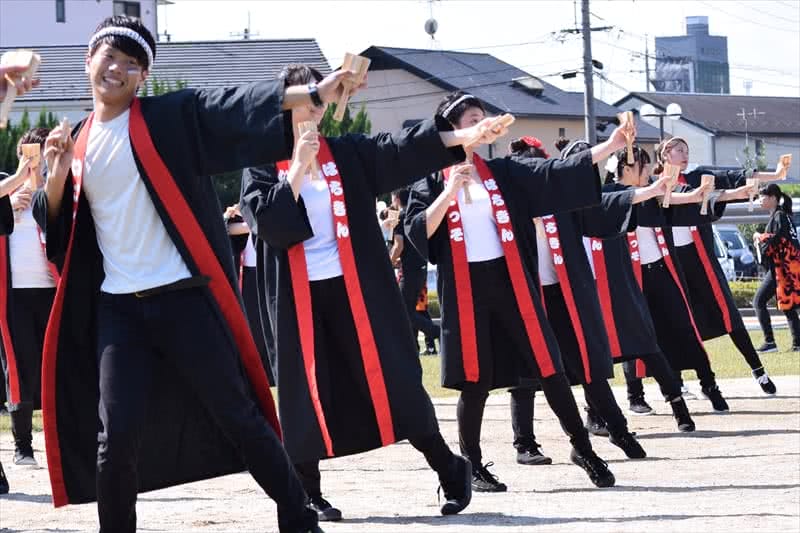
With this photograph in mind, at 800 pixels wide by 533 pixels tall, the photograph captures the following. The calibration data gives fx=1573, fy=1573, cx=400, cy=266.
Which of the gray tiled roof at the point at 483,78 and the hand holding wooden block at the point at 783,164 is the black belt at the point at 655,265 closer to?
the hand holding wooden block at the point at 783,164

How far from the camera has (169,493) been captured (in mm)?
7949

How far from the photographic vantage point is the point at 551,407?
749cm

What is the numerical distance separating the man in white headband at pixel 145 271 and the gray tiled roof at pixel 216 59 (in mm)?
40438

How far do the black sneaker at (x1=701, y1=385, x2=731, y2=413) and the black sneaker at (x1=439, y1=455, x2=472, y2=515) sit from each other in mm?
4813

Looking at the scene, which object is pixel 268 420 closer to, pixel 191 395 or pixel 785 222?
pixel 191 395

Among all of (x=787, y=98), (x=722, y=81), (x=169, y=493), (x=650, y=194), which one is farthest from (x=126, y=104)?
(x=722, y=81)

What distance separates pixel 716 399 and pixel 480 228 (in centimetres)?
426

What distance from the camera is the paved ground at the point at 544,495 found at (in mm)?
6461

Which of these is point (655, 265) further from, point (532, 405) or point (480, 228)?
point (480, 228)

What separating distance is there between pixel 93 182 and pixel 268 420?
3.34ft

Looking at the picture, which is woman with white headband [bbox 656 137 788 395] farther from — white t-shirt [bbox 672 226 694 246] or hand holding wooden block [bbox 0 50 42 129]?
hand holding wooden block [bbox 0 50 42 129]

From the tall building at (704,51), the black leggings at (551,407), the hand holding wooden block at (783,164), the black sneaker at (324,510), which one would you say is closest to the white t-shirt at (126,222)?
the black sneaker at (324,510)

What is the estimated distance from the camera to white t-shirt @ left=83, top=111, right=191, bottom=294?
16.8 feet

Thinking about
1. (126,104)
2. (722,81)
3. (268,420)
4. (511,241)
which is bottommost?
(268,420)
